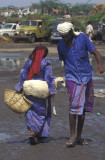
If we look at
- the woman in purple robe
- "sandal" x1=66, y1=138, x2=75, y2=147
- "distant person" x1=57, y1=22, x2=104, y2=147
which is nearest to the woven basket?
the woman in purple robe

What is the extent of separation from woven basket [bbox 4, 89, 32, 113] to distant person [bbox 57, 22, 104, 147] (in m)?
0.59

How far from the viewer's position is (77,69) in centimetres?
595

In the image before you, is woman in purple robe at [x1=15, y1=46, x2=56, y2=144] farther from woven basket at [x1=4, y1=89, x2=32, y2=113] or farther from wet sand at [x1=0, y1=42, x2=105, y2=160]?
wet sand at [x1=0, y1=42, x2=105, y2=160]

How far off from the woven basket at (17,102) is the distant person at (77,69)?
1.92 feet

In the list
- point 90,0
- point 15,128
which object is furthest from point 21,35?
point 15,128

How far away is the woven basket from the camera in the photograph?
6.08 m

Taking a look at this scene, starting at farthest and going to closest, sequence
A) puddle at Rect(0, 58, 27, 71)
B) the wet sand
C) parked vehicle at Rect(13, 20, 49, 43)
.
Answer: parked vehicle at Rect(13, 20, 49, 43) < puddle at Rect(0, 58, 27, 71) < the wet sand

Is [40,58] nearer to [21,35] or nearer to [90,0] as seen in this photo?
[21,35]

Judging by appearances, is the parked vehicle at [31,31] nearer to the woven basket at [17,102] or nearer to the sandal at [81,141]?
the woven basket at [17,102]

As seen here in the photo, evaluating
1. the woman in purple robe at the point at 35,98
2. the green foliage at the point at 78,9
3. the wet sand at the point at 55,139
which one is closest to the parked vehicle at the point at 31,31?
the wet sand at the point at 55,139

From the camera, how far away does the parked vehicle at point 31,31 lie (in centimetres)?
3250

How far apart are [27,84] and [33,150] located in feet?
2.82

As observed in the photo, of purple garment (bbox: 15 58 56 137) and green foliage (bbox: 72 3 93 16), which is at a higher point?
purple garment (bbox: 15 58 56 137)

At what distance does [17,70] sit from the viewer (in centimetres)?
1522
